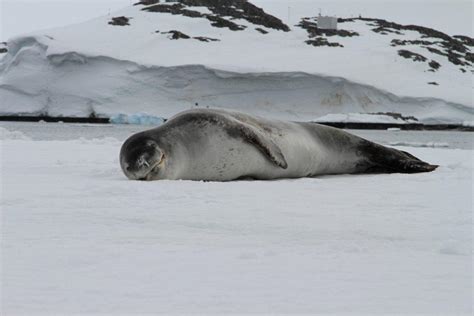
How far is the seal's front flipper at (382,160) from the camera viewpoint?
5.50 meters

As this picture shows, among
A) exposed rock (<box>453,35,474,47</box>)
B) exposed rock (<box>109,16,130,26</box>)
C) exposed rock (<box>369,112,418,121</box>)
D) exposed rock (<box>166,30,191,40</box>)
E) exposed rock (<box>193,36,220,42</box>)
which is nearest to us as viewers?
exposed rock (<box>369,112,418,121</box>)

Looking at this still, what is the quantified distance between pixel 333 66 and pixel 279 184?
25521 mm

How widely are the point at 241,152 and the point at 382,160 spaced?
1398 millimetres

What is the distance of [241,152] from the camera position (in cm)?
464

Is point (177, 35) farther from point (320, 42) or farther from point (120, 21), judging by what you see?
point (320, 42)

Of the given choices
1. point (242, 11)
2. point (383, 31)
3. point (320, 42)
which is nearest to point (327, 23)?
point (383, 31)

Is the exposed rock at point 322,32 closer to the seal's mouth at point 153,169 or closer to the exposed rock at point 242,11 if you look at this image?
the exposed rock at point 242,11

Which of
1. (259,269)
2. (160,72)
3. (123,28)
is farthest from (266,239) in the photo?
(123,28)

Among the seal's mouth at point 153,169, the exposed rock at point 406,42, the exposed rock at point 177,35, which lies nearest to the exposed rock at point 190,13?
the exposed rock at point 177,35

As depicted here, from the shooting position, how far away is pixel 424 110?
94.5 ft

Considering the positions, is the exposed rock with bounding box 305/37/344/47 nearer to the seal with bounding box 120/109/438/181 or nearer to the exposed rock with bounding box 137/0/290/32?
the exposed rock with bounding box 137/0/290/32

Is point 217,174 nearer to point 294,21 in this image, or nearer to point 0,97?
point 0,97

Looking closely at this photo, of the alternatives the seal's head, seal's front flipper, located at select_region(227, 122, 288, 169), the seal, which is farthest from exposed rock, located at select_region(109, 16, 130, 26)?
the seal's head

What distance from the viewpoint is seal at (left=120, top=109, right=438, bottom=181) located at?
4324 mm
